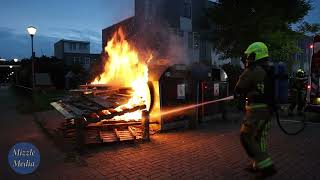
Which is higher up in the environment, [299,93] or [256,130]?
[299,93]

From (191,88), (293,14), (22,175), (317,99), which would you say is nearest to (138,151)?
(22,175)

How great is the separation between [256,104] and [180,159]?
2.17 metres

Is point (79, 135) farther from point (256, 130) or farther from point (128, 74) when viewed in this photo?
point (128, 74)

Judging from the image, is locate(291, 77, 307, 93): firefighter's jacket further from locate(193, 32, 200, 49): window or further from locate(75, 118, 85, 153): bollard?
locate(193, 32, 200, 49): window

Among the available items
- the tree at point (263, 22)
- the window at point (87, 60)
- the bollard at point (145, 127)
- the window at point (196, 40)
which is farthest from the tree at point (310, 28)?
the window at point (87, 60)

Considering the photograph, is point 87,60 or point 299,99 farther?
point 87,60

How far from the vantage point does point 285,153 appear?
22.5 ft

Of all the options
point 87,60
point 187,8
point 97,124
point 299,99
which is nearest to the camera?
point 97,124

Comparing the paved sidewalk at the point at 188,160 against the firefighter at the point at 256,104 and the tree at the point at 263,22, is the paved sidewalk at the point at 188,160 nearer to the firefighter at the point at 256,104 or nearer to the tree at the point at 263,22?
the firefighter at the point at 256,104

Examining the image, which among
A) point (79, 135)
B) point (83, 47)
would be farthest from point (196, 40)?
point (83, 47)

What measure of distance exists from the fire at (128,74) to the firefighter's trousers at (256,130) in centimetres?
393

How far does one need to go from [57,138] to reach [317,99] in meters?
8.78

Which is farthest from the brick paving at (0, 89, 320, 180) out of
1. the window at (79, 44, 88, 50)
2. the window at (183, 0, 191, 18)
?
the window at (79, 44, 88, 50)

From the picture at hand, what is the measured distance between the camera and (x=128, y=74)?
12906 millimetres
